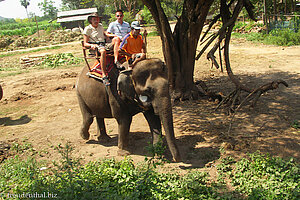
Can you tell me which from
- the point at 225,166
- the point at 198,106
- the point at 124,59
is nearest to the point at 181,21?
the point at 198,106

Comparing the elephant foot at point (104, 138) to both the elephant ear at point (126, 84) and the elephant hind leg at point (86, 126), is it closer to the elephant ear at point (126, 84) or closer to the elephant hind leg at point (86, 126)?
the elephant hind leg at point (86, 126)

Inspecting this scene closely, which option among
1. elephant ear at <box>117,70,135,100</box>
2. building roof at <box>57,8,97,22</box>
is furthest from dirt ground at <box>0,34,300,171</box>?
building roof at <box>57,8,97,22</box>

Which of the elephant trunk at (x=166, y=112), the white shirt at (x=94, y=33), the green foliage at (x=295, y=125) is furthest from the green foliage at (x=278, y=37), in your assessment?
the elephant trunk at (x=166, y=112)

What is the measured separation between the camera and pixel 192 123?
725cm

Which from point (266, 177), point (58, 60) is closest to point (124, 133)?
point (266, 177)

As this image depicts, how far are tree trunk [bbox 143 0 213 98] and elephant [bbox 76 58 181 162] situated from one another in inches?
122

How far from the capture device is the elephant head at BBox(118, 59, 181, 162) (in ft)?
15.6

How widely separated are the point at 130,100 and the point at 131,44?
1201mm

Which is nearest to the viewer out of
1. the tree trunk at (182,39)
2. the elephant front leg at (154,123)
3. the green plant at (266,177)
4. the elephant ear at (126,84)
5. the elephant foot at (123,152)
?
the green plant at (266,177)

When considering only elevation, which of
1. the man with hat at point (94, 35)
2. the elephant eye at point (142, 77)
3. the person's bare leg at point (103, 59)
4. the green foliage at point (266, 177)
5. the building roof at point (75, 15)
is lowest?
the green foliage at point (266, 177)

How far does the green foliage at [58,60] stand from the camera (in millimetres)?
17766

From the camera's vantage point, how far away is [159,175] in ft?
15.5

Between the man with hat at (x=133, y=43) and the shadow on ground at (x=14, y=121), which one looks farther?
the shadow on ground at (x=14, y=121)

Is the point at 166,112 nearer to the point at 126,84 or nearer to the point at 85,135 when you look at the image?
the point at 126,84
